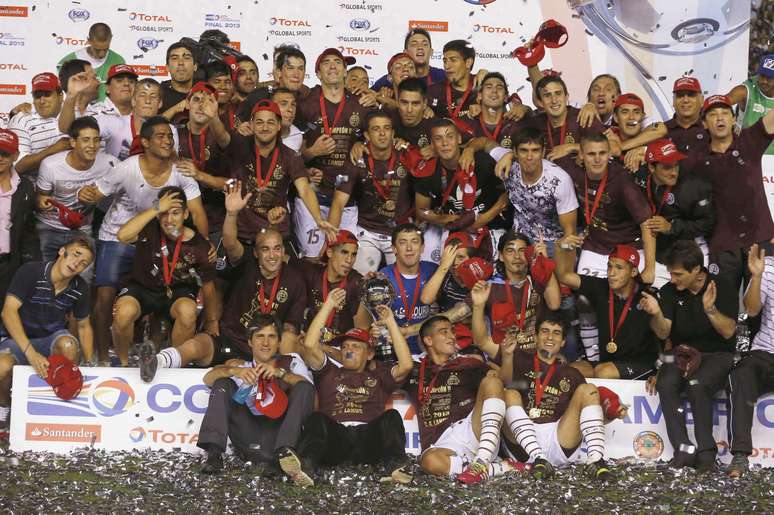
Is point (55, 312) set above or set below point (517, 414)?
above

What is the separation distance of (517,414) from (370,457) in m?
0.90

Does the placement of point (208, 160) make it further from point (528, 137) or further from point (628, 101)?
point (628, 101)

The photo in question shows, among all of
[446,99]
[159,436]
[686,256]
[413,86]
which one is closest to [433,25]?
[446,99]

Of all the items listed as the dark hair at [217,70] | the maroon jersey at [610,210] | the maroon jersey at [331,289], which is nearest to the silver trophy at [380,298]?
the maroon jersey at [331,289]

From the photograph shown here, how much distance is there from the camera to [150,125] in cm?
848

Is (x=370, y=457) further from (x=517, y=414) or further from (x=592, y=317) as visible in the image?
(x=592, y=317)

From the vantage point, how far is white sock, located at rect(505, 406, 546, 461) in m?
7.48

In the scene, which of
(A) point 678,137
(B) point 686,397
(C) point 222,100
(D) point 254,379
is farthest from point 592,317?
(C) point 222,100

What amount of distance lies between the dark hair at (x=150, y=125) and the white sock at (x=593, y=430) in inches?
131

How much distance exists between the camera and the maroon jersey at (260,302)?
8.31m

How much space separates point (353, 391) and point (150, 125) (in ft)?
7.45

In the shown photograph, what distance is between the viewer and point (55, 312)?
801 cm

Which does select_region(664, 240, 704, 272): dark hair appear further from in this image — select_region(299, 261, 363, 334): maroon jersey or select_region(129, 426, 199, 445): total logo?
select_region(129, 426, 199, 445): total logo

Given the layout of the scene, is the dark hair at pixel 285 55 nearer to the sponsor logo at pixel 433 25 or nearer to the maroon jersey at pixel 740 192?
the sponsor logo at pixel 433 25
